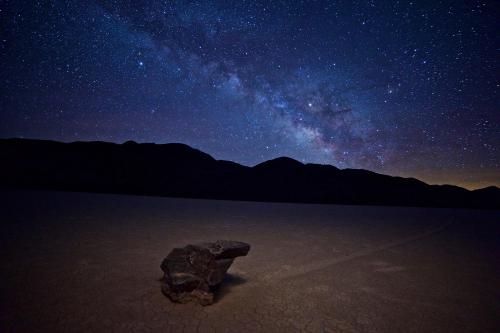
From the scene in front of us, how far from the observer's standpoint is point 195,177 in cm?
7988

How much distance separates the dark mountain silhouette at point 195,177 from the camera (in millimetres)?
68812

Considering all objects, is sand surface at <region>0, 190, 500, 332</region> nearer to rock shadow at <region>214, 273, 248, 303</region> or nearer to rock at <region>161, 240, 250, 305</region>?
rock shadow at <region>214, 273, 248, 303</region>

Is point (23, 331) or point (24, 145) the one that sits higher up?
point (24, 145)

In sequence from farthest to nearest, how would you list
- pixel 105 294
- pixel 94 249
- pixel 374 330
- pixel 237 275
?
pixel 94 249 < pixel 237 275 < pixel 105 294 < pixel 374 330

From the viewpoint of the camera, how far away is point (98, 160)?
79562 millimetres

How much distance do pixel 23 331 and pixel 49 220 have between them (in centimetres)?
1223

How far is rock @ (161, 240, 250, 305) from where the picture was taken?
488 centimetres

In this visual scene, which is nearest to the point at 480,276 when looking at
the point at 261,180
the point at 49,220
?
the point at 49,220

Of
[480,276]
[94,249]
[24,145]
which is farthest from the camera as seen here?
[24,145]

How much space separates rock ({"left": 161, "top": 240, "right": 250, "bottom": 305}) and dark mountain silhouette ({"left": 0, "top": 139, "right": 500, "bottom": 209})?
6118 cm

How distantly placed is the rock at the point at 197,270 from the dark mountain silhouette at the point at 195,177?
61184 mm

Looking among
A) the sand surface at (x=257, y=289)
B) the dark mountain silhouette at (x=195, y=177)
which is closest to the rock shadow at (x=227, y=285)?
the sand surface at (x=257, y=289)

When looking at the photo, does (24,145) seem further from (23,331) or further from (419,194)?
(419,194)

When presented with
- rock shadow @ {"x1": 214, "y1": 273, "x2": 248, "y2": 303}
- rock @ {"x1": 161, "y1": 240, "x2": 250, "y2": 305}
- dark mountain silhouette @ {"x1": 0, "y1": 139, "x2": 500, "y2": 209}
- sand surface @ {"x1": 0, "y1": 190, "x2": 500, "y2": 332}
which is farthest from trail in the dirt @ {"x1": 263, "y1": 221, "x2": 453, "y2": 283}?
dark mountain silhouette @ {"x1": 0, "y1": 139, "x2": 500, "y2": 209}
